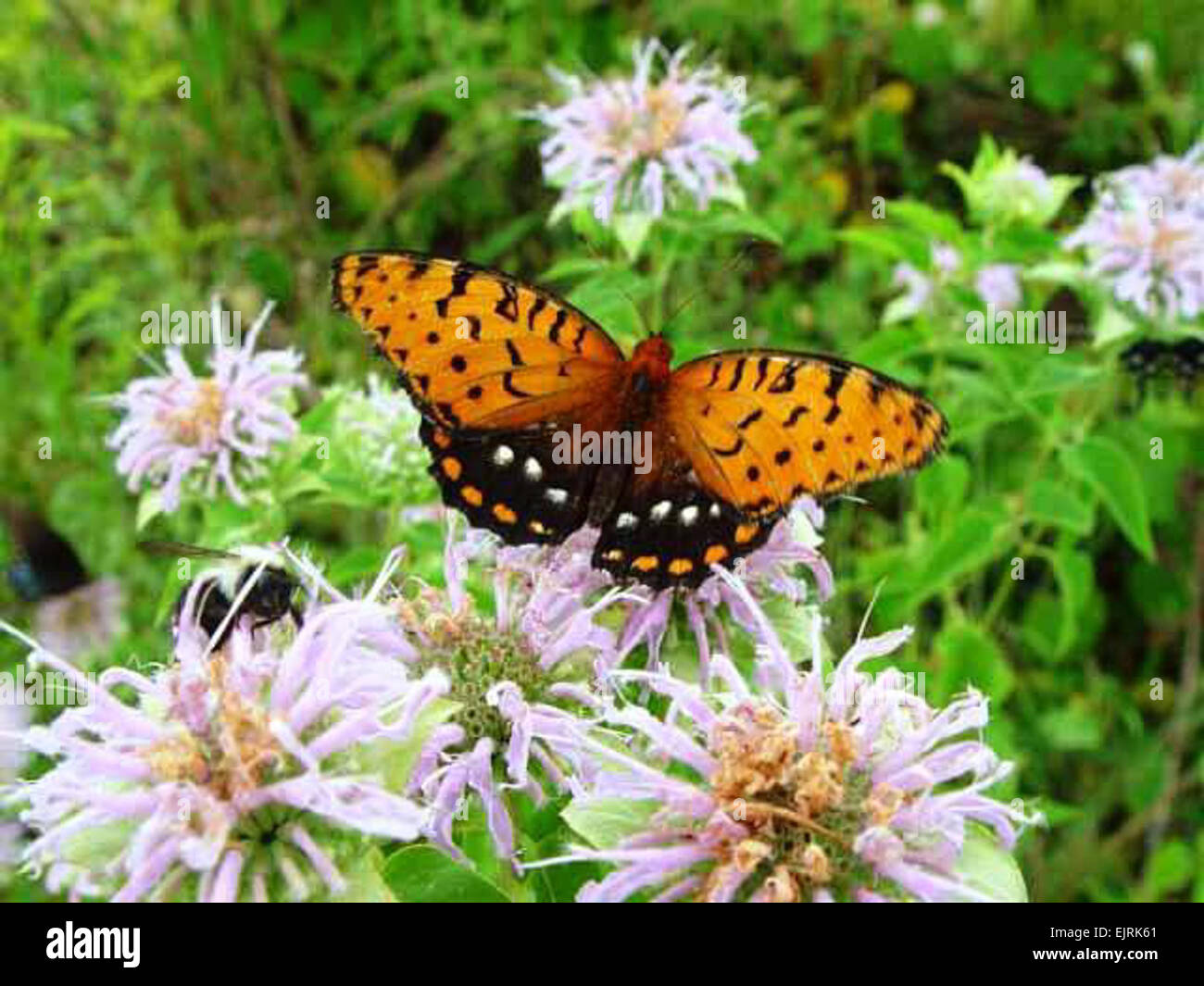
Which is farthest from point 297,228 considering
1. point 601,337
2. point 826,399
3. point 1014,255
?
point 826,399

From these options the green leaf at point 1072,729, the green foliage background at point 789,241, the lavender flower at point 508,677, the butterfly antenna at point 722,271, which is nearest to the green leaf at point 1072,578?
the green foliage background at point 789,241

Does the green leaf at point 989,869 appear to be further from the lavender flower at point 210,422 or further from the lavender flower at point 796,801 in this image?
the lavender flower at point 210,422

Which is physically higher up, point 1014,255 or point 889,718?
point 1014,255

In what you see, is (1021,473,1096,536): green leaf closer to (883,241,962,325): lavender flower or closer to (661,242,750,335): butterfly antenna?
(883,241,962,325): lavender flower

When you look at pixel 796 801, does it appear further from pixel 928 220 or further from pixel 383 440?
pixel 928 220

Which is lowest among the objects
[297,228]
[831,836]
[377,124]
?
[831,836]

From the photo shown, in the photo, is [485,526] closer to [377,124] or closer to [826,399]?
[826,399]

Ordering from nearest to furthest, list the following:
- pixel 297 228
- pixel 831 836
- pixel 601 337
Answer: pixel 831 836
pixel 601 337
pixel 297 228
